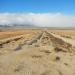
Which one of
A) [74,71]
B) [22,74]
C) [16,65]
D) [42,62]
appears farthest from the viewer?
[42,62]

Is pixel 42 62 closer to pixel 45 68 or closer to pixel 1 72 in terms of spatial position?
pixel 45 68

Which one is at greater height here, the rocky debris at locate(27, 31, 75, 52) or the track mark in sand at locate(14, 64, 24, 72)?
the track mark in sand at locate(14, 64, 24, 72)

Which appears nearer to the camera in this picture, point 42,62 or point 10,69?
point 10,69

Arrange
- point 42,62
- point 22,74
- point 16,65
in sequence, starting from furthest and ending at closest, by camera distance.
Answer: point 42,62 → point 16,65 → point 22,74

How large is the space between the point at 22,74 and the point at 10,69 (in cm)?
133

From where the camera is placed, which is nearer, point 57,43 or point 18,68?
point 18,68

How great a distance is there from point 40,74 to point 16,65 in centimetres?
223

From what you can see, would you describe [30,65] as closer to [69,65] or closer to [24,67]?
[24,67]

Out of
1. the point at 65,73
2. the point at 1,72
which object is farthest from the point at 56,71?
the point at 1,72

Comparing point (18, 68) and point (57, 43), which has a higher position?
point (18, 68)

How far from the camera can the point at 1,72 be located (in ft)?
37.9

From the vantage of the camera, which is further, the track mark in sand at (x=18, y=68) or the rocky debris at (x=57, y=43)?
the rocky debris at (x=57, y=43)

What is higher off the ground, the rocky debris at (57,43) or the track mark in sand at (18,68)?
the track mark in sand at (18,68)

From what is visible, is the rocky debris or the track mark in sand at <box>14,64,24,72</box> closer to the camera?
the track mark in sand at <box>14,64,24,72</box>
